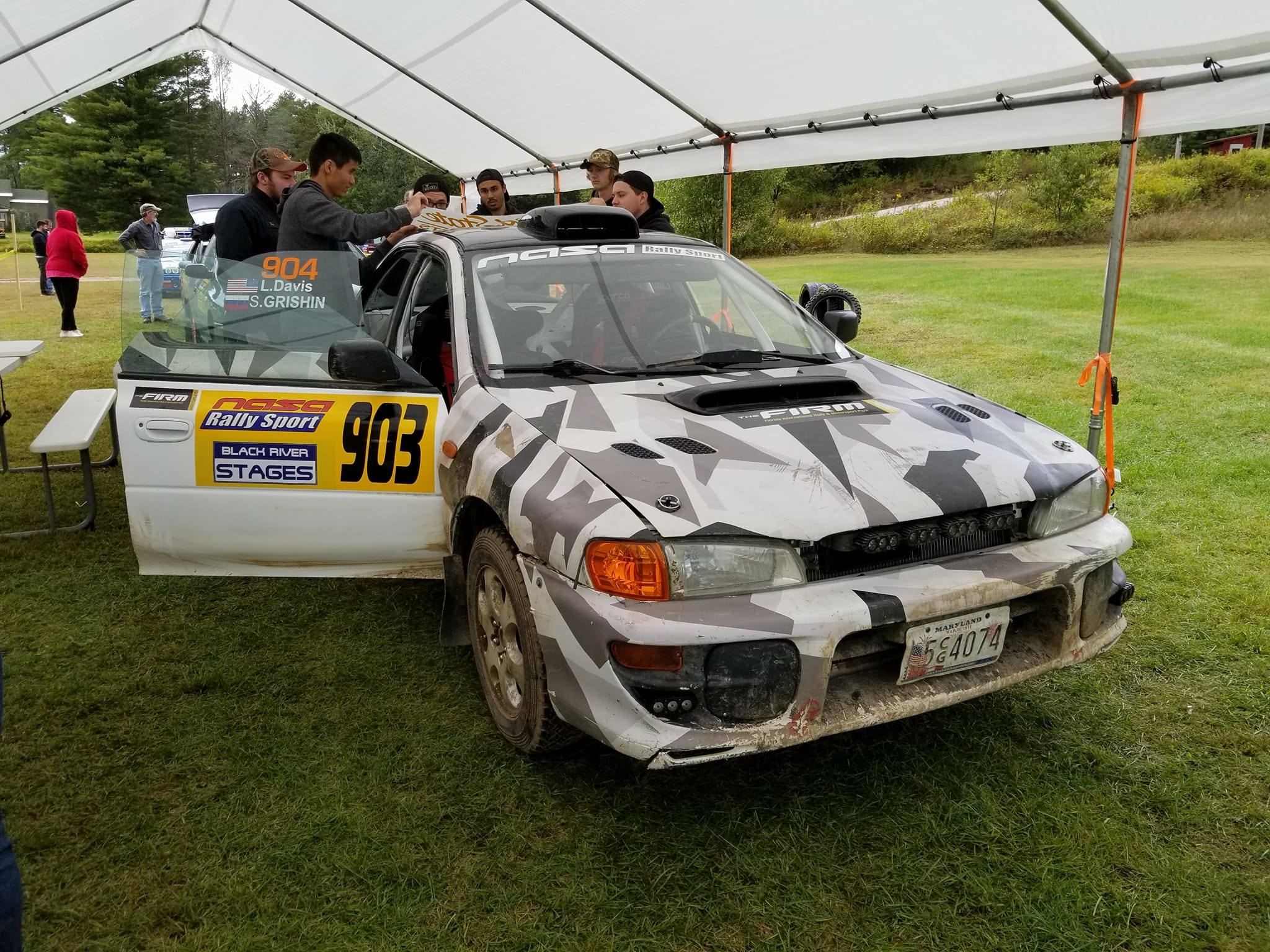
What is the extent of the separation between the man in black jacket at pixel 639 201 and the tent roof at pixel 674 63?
1.01 m

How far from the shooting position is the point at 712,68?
20.3 ft

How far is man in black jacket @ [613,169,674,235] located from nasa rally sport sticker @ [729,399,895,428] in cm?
318

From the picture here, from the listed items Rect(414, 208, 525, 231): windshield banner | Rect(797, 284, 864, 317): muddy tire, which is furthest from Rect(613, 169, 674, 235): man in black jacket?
Rect(797, 284, 864, 317): muddy tire

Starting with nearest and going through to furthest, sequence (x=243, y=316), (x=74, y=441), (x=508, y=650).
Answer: (x=508, y=650), (x=243, y=316), (x=74, y=441)

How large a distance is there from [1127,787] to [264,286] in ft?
11.7

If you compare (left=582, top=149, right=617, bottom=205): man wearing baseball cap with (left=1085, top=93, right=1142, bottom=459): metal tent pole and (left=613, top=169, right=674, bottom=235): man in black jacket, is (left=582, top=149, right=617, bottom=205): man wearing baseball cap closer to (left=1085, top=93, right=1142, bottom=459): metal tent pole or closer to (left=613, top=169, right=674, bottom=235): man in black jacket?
(left=613, top=169, right=674, bottom=235): man in black jacket

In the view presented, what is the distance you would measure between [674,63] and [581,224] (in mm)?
3329

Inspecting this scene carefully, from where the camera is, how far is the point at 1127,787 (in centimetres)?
264

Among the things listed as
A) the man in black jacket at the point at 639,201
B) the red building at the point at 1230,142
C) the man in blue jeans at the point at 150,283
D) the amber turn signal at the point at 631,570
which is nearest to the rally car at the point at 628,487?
the amber turn signal at the point at 631,570

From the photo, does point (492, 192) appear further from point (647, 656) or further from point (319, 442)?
point (647, 656)

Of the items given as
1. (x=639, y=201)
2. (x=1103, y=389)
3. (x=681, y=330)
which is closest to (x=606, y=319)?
(x=681, y=330)

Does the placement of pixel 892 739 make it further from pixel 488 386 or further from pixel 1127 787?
pixel 488 386

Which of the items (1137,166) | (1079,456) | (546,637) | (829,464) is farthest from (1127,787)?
(1137,166)

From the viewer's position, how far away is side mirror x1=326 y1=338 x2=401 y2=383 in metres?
3.07
